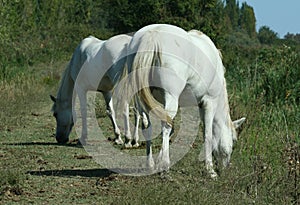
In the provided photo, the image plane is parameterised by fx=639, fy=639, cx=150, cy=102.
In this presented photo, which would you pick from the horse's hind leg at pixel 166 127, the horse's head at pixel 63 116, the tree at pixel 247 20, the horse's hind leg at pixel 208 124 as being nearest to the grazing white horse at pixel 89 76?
the horse's head at pixel 63 116

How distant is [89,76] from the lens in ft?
34.6

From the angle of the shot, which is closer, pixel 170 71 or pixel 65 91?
pixel 170 71

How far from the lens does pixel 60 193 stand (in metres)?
6.59

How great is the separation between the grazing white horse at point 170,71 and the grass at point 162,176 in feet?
1.83

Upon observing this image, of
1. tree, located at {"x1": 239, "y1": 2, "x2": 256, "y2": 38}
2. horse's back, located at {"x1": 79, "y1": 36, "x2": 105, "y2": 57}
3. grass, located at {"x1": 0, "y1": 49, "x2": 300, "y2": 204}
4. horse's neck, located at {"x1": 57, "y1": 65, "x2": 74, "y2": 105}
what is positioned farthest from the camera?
tree, located at {"x1": 239, "y1": 2, "x2": 256, "y2": 38}

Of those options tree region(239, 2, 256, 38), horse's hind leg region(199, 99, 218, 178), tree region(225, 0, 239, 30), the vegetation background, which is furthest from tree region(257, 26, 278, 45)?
horse's hind leg region(199, 99, 218, 178)

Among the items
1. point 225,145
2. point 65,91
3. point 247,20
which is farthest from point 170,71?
point 247,20

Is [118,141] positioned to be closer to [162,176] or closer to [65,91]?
[65,91]

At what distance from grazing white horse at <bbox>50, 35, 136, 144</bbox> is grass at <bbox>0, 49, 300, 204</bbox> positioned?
0.46 meters

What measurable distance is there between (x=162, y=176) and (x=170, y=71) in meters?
1.12

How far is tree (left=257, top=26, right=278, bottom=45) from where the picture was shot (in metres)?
97.5

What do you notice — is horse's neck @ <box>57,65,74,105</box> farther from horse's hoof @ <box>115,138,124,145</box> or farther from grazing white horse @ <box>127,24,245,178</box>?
grazing white horse @ <box>127,24,245,178</box>

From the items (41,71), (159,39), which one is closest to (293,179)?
(159,39)

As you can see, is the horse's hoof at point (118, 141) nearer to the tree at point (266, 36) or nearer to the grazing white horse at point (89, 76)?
the grazing white horse at point (89, 76)
